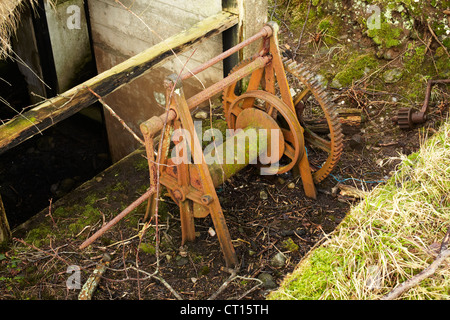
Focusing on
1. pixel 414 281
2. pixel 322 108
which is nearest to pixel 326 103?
pixel 322 108

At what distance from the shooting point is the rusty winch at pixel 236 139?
3514 millimetres

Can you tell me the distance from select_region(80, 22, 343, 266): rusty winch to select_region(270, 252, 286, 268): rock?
0.98 feet

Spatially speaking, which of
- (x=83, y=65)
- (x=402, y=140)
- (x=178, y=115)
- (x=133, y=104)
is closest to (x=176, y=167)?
(x=178, y=115)

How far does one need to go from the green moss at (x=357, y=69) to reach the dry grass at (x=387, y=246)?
68.0 inches

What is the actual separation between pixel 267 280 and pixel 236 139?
1.24m

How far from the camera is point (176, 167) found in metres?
3.75

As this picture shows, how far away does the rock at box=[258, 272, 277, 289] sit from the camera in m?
3.62

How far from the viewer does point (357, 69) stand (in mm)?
5594

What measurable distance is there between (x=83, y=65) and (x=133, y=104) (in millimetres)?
1115

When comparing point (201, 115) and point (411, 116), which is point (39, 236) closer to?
point (201, 115)

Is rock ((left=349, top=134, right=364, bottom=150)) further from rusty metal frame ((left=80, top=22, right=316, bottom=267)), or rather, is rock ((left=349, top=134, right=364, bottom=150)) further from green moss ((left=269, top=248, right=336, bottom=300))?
green moss ((left=269, top=248, right=336, bottom=300))

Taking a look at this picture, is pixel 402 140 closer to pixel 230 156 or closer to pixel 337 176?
pixel 337 176
